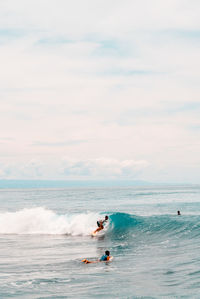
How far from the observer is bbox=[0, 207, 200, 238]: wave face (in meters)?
32.8

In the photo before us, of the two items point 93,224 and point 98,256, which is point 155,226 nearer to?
point 93,224

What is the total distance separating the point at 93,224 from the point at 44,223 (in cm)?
597

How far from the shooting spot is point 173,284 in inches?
630

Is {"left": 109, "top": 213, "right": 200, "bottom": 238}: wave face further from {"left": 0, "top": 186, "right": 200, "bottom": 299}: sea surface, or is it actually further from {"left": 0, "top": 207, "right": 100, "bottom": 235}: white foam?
{"left": 0, "top": 207, "right": 100, "bottom": 235}: white foam

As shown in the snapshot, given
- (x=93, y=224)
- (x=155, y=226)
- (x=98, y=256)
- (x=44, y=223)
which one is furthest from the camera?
(x=44, y=223)

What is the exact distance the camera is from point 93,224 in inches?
1543

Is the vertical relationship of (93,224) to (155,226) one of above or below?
above


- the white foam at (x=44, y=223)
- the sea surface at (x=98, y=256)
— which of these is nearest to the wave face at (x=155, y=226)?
the sea surface at (x=98, y=256)

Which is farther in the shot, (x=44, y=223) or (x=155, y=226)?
A: (x=44, y=223)

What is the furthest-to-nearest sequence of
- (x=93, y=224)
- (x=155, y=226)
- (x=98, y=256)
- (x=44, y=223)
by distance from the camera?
(x=44, y=223) → (x=93, y=224) → (x=155, y=226) → (x=98, y=256)

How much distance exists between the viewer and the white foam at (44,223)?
38.4 meters

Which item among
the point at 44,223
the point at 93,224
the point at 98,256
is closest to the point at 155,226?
the point at 93,224

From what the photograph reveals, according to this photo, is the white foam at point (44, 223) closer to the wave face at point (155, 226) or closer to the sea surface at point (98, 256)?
the sea surface at point (98, 256)

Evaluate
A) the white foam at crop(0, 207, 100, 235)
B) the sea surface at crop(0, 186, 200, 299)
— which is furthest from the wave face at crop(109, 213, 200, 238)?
the white foam at crop(0, 207, 100, 235)
